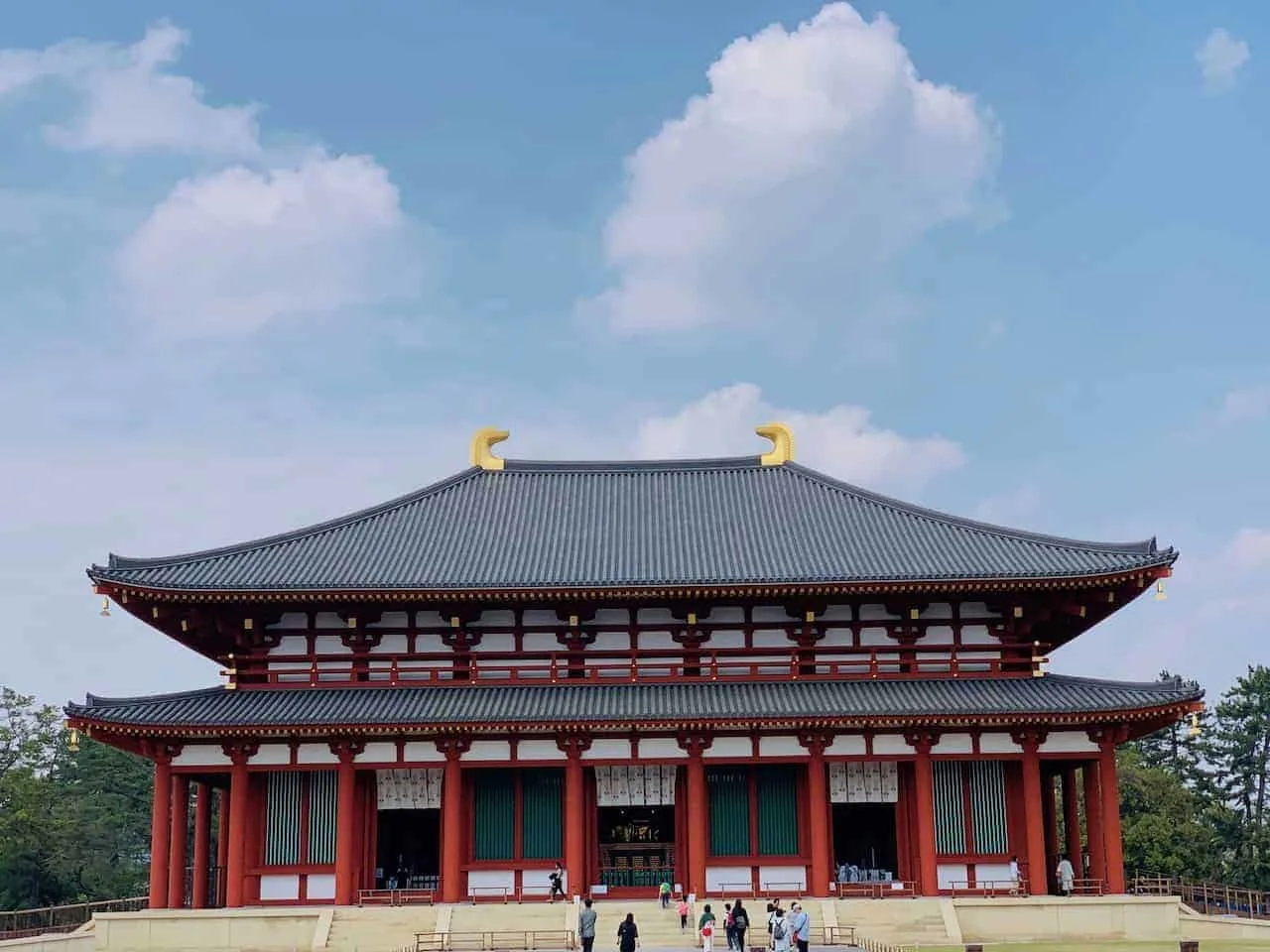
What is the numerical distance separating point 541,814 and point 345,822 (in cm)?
510

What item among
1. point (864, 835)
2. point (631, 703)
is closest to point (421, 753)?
point (631, 703)

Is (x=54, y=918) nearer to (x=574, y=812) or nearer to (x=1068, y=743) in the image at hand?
(x=574, y=812)

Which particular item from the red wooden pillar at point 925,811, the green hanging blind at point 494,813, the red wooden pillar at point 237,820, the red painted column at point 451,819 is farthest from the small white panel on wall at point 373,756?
the red wooden pillar at point 925,811

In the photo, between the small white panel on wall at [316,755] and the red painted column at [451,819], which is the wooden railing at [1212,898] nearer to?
the red painted column at [451,819]

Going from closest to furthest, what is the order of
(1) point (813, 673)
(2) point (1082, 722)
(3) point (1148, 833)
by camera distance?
1. (2) point (1082, 722)
2. (1) point (813, 673)
3. (3) point (1148, 833)

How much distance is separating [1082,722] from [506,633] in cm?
1525

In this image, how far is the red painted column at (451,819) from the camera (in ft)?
107

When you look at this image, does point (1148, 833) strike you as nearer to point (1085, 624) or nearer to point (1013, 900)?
point (1085, 624)

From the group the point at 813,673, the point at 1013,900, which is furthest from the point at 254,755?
the point at 1013,900

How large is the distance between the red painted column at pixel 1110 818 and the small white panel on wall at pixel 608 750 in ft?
40.0

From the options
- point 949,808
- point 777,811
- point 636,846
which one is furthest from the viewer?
point 636,846

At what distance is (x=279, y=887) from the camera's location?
3372 cm

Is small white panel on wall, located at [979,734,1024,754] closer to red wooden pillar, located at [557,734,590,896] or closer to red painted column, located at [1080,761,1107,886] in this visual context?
red painted column, located at [1080,761,1107,886]

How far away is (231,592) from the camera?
33.6 m
